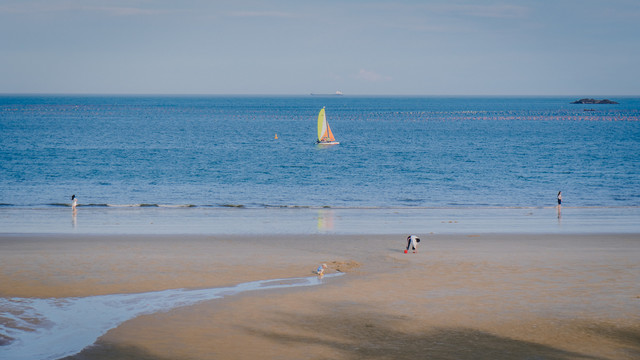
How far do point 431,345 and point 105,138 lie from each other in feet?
351

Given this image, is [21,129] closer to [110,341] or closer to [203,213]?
[203,213]

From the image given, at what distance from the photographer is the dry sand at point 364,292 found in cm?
1762

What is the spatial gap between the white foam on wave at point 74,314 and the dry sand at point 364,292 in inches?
27.1

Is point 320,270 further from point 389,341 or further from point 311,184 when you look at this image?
point 311,184

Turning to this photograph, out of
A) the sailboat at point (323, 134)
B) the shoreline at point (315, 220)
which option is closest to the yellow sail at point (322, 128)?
the sailboat at point (323, 134)

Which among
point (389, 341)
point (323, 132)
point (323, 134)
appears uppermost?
point (323, 132)

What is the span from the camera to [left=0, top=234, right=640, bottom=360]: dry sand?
17625mm

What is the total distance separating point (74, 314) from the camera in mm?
20312

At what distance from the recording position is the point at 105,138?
382 ft

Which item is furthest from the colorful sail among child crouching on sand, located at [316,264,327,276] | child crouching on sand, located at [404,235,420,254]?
child crouching on sand, located at [316,264,327,276]

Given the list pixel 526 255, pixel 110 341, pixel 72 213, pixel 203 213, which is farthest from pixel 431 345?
pixel 72 213

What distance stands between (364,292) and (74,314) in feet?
30.0

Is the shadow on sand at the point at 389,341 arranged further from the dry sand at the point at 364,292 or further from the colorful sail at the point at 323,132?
the colorful sail at the point at 323,132

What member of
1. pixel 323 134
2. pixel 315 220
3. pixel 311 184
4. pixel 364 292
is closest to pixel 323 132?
pixel 323 134
